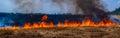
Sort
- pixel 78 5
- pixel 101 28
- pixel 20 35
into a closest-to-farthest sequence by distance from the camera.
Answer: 1. pixel 20 35
2. pixel 101 28
3. pixel 78 5

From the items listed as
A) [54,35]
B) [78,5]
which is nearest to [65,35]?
[54,35]

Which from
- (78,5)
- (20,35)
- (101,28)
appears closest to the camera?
(20,35)

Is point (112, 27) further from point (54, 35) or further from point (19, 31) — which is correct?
point (19, 31)

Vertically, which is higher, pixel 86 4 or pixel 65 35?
pixel 86 4

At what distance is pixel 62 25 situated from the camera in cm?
1627

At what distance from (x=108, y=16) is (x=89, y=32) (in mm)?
6280

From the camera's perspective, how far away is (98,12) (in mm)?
21891

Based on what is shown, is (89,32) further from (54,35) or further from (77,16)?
(77,16)

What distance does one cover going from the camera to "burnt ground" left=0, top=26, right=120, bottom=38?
14745mm

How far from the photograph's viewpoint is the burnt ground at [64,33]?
14.7 m

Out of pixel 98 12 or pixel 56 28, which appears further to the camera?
pixel 98 12

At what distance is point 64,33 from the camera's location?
15141 millimetres

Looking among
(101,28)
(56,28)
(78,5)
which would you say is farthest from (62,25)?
(78,5)

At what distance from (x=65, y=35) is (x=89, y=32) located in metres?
1.34
